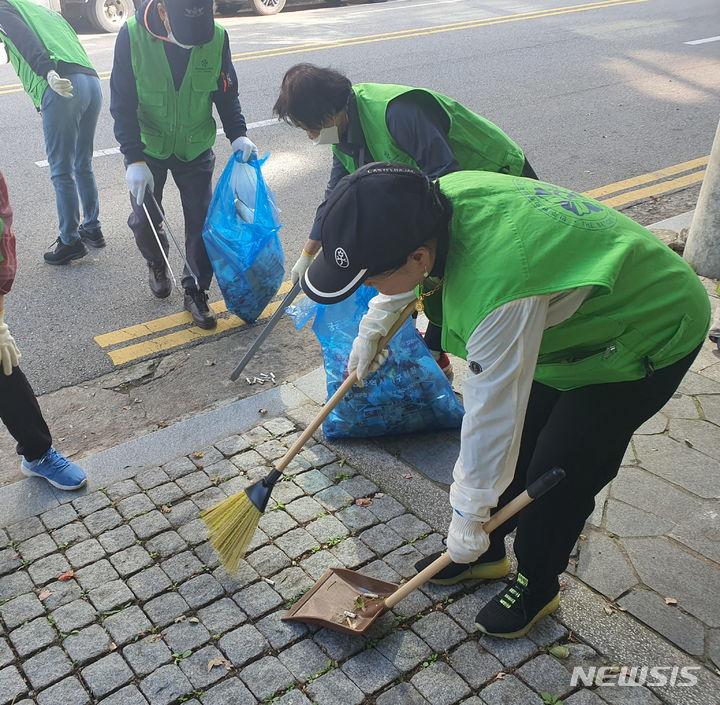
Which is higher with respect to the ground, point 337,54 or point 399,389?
point 399,389

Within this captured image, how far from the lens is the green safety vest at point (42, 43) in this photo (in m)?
5.31

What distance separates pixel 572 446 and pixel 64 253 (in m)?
4.33

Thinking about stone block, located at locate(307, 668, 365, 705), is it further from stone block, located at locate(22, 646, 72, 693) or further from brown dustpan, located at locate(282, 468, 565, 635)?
stone block, located at locate(22, 646, 72, 693)

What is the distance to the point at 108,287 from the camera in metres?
5.37

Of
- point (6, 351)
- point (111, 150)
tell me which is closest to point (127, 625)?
point (6, 351)

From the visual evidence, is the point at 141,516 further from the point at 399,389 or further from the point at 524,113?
the point at 524,113

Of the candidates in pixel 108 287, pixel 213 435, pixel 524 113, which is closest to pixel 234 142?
pixel 108 287

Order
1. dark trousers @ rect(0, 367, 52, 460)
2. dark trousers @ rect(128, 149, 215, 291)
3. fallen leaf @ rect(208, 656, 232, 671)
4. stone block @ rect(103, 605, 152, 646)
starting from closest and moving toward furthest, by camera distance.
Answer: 1. fallen leaf @ rect(208, 656, 232, 671)
2. stone block @ rect(103, 605, 152, 646)
3. dark trousers @ rect(0, 367, 52, 460)
4. dark trousers @ rect(128, 149, 215, 291)

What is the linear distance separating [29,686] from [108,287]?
3.25 meters

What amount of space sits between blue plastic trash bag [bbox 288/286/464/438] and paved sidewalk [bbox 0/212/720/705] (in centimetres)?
9

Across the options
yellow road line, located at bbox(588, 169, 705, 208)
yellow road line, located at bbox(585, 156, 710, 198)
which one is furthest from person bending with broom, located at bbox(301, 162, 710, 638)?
yellow road line, located at bbox(585, 156, 710, 198)

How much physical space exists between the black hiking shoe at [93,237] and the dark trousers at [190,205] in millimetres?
1057

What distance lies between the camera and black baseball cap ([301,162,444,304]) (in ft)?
6.40

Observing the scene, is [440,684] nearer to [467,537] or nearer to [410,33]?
[467,537]
